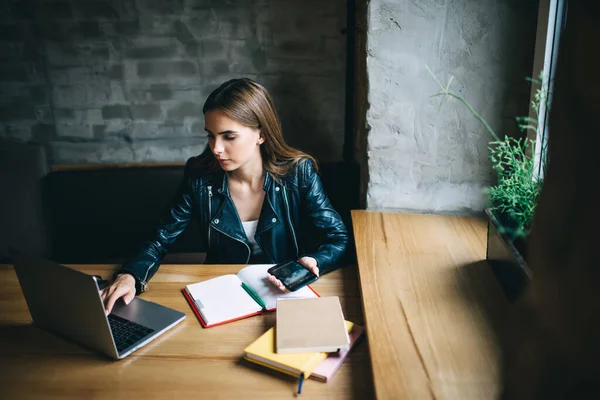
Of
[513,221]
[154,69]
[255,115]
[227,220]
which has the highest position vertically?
[154,69]

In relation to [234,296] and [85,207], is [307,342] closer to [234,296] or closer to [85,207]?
[234,296]

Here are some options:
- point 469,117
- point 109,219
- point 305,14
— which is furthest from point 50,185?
point 469,117

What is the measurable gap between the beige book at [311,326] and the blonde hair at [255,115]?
0.80m

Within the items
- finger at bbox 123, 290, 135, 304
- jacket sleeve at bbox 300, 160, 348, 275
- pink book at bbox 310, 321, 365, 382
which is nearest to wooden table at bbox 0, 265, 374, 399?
pink book at bbox 310, 321, 365, 382

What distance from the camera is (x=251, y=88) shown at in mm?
1977

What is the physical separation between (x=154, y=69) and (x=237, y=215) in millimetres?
1134

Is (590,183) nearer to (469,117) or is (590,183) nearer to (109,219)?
(469,117)

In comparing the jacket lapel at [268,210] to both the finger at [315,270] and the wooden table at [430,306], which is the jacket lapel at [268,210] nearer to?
the wooden table at [430,306]

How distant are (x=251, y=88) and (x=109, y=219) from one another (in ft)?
3.88

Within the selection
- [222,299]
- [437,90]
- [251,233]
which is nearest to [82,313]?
[222,299]

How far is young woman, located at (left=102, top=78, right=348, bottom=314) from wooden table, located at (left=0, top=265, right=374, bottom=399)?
0.60 metres

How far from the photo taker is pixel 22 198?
2.68 metres

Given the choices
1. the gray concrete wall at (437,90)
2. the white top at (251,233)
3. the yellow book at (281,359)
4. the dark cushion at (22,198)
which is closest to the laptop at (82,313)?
the yellow book at (281,359)

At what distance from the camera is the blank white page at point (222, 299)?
143cm
